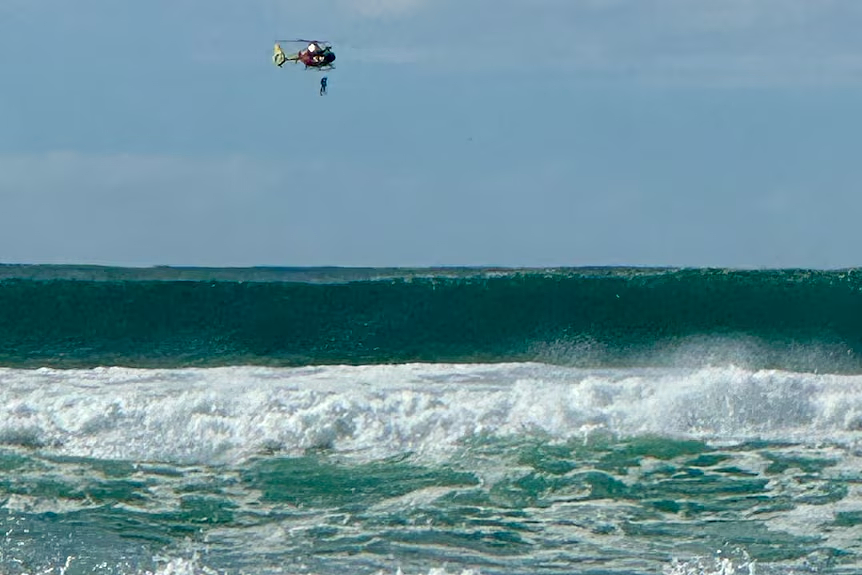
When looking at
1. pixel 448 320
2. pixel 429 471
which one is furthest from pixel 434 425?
pixel 448 320

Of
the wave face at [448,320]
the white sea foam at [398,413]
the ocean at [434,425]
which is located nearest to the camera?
the ocean at [434,425]

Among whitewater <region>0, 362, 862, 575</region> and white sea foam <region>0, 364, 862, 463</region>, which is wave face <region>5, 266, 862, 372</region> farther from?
white sea foam <region>0, 364, 862, 463</region>

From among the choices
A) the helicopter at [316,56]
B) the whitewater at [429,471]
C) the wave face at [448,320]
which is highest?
the helicopter at [316,56]

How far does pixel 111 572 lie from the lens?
738 cm

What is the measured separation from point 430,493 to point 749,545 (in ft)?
8.16

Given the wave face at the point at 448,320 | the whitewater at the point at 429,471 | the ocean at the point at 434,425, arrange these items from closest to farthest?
the whitewater at the point at 429,471
the ocean at the point at 434,425
the wave face at the point at 448,320

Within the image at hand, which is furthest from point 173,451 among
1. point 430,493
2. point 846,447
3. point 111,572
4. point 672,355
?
point 672,355

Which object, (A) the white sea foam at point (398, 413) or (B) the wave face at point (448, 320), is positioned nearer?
(A) the white sea foam at point (398, 413)

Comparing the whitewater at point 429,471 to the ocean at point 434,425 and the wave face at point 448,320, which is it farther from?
the wave face at point 448,320

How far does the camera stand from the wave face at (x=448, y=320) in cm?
1731

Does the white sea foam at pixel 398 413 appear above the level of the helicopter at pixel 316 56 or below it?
below

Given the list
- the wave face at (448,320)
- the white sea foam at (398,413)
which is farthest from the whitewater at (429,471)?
the wave face at (448,320)

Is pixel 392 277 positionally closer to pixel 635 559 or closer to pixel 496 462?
pixel 496 462

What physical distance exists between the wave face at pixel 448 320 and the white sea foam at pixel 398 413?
370 centimetres
